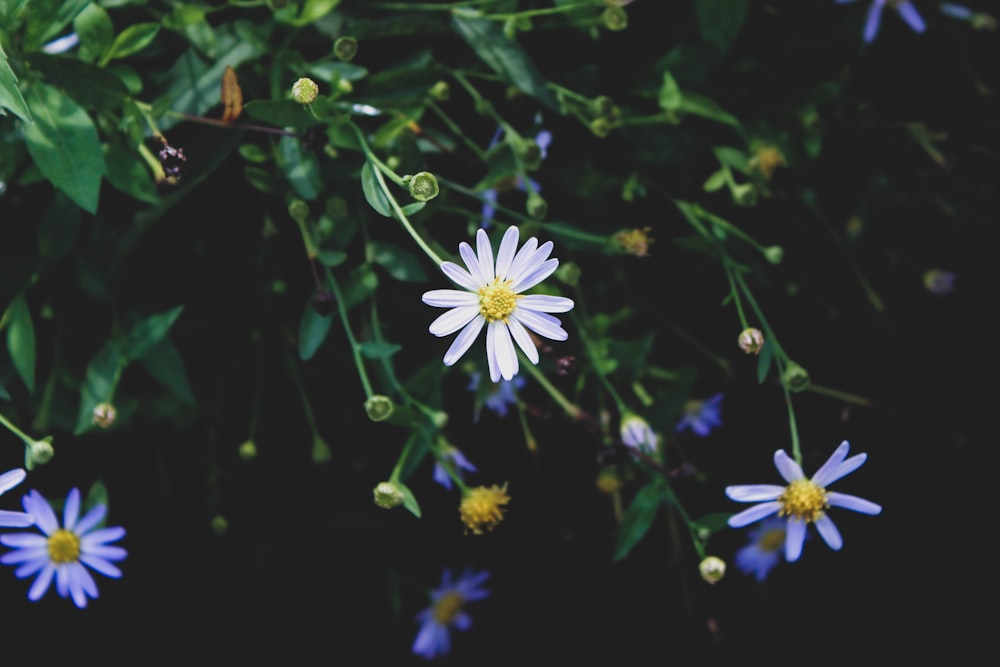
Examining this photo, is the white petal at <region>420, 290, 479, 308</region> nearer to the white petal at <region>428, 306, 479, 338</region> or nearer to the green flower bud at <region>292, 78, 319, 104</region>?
the white petal at <region>428, 306, 479, 338</region>

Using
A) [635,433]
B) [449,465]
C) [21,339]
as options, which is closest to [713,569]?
[635,433]

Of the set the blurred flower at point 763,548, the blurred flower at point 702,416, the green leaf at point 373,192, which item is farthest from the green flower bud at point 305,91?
the blurred flower at point 763,548

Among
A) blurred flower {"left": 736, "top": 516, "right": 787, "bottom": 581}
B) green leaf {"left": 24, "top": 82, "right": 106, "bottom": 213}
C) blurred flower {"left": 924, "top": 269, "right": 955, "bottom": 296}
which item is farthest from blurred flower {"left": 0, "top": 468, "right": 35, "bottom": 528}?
blurred flower {"left": 924, "top": 269, "right": 955, "bottom": 296}

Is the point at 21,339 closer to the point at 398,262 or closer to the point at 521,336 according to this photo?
the point at 398,262

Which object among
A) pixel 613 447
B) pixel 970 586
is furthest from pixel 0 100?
pixel 970 586

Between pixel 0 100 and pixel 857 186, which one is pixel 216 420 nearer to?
pixel 0 100
